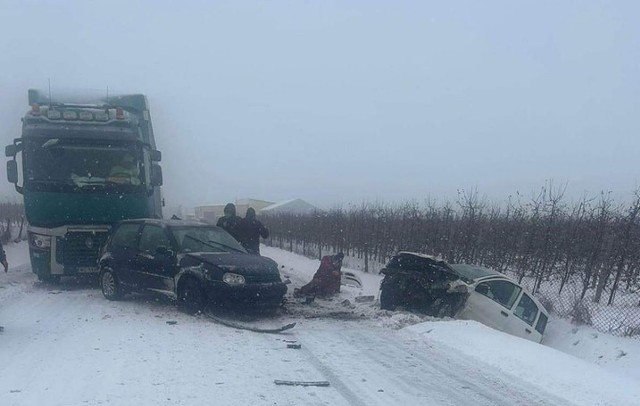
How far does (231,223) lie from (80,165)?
3465 millimetres

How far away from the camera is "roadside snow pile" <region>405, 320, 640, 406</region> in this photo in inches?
258

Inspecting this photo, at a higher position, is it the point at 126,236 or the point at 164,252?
the point at 126,236

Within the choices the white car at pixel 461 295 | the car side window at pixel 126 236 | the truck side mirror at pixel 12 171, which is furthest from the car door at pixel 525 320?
the truck side mirror at pixel 12 171

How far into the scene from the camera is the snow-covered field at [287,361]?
601cm

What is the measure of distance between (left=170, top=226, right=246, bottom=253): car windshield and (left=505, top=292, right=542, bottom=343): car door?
5158 mm

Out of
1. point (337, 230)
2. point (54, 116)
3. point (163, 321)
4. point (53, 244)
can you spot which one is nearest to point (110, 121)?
point (54, 116)

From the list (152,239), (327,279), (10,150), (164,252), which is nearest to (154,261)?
(164,252)

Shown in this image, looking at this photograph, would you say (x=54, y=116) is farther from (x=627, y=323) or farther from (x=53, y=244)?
(x=627, y=323)

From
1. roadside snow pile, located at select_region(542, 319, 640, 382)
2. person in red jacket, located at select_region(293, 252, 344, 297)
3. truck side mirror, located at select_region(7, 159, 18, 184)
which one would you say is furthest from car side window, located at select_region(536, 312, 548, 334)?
truck side mirror, located at select_region(7, 159, 18, 184)

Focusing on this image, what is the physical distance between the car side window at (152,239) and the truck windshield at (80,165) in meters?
2.29

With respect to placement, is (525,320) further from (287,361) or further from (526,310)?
(287,361)

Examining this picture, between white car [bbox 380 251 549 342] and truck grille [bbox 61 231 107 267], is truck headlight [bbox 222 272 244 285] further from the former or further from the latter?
truck grille [bbox 61 231 107 267]

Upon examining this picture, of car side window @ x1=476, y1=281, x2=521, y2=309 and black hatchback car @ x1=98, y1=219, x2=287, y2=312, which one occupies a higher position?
black hatchback car @ x1=98, y1=219, x2=287, y2=312

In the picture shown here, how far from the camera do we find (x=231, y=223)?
46.0ft
